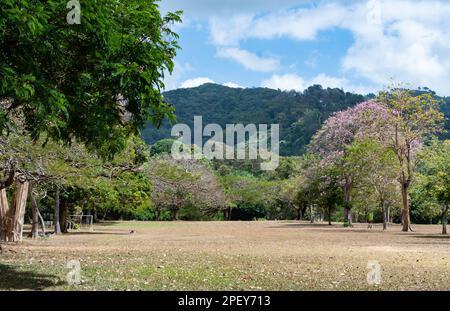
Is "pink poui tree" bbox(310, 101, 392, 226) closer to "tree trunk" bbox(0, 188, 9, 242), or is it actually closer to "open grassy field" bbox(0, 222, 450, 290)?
"tree trunk" bbox(0, 188, 9, 242)

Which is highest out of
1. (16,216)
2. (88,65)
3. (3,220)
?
(88,65)

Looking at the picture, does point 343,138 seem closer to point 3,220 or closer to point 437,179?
point 437,179

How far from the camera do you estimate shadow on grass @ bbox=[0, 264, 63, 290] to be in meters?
10.5

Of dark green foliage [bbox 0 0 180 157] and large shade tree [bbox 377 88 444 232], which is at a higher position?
large shade tree [bbox 377 88 444 232]

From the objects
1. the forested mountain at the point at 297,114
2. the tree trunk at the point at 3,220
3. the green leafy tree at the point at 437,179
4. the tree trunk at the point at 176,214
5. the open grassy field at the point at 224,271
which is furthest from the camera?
the forested mountain at the point at 297,114

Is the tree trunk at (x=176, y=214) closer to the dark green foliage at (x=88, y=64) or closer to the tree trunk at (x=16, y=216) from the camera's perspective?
the tree trunk at (x=16, y=216)

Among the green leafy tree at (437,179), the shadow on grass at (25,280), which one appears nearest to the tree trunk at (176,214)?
the green leafy tree at (437,179)

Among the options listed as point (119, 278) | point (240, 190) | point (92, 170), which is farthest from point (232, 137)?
point (119, 278)

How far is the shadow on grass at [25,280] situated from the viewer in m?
10.5

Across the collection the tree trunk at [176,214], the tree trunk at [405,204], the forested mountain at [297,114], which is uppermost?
the forested mountain at [297,114]

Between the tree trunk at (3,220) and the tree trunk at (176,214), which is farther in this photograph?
the tree trunk at (176,214)

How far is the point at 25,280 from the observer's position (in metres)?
11.4

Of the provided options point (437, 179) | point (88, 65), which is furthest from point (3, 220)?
point (437, 179)

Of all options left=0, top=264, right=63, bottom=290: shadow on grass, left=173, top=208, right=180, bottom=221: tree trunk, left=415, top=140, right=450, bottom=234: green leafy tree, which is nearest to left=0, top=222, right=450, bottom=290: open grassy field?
left=0, top=264, right=63, bottom=290: shadow on grass
